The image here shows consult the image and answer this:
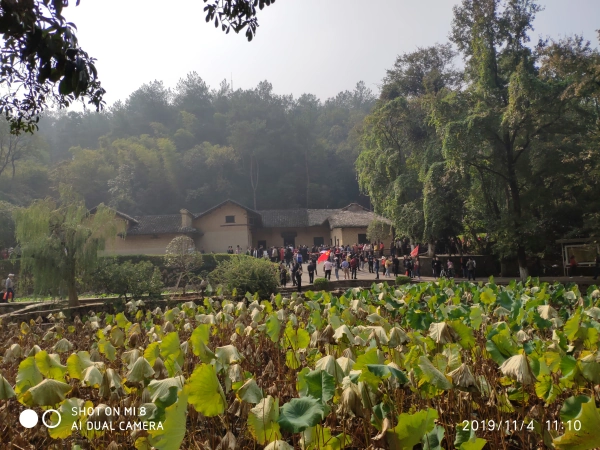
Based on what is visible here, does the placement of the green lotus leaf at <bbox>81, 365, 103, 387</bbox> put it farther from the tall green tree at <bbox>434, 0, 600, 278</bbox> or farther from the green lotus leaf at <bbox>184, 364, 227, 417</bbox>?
the tall green tree at <bbox>434, 0, 600, 278</bbox>

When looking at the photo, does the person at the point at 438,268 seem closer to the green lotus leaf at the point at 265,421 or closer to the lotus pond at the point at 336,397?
the lotus pond at the point at 336,397

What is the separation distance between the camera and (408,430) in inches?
80.2

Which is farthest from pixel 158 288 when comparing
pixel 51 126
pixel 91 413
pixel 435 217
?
pixel 51 126

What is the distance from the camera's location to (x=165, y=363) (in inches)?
135

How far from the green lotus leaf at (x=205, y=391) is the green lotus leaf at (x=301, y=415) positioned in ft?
1.20

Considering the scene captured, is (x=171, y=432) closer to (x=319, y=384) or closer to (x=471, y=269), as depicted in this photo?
(x=319, y=384)

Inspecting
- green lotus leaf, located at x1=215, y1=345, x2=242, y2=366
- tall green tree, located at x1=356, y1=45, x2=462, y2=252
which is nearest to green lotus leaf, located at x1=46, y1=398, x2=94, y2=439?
green lotus leaf, located at x1=215, y1=345, x2=242, y2=366

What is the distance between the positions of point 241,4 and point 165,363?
3038mm

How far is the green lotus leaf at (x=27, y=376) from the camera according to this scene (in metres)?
3.01

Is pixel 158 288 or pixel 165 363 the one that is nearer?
pixel 165 363

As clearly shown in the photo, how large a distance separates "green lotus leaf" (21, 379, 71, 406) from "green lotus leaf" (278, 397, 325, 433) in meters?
1.28

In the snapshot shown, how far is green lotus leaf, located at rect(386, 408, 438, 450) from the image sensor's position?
203cm

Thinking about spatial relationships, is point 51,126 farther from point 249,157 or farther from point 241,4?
point 241,4

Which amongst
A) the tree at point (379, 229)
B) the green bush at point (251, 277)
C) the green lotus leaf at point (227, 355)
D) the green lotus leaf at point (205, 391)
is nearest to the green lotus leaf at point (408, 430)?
the green lotus leaf at point (205, 391)
